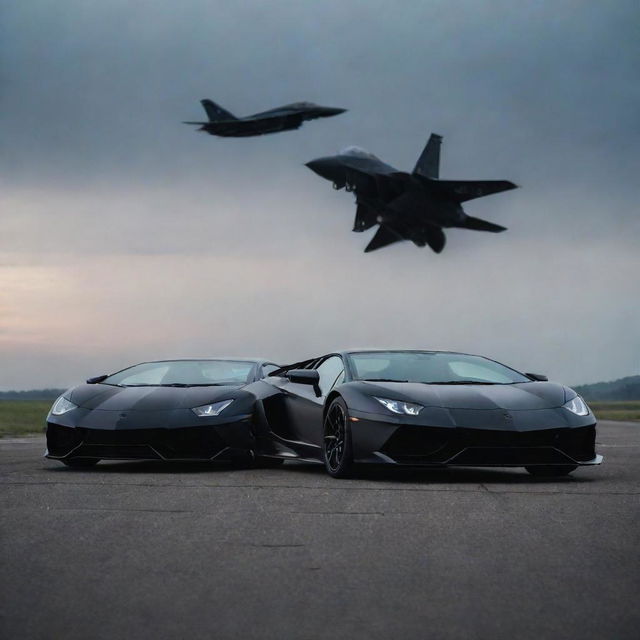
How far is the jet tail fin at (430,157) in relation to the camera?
50.8 m

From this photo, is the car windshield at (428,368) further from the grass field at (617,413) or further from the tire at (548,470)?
the grass field at (617,413)

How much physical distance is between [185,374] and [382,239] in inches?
1349

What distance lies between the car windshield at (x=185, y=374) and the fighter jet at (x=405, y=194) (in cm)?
2797

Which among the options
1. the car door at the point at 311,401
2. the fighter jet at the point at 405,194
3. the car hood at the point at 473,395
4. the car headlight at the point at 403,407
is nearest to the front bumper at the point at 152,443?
the car door at the point at 311,401

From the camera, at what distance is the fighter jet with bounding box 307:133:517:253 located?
129ft

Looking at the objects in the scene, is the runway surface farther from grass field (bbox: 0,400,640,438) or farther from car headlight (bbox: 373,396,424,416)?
grass field (bbox: 0,400,640,438)

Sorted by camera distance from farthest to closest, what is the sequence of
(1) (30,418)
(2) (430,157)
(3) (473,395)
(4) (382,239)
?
1. (1) (30,418)
2. (2) (430,157)
3. (4) (382,239)
4. (3) (473,395)

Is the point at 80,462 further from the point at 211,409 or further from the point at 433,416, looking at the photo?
the point at 433,416

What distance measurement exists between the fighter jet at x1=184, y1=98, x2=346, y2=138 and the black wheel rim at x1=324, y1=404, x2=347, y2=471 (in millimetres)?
30955

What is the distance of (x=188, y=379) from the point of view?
11.0m

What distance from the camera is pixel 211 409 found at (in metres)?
9.98

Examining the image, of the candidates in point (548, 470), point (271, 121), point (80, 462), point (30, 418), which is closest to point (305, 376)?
point (548, 470)

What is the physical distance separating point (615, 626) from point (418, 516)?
272cm

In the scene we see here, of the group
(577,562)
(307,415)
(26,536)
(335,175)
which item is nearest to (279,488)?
(307,415)
